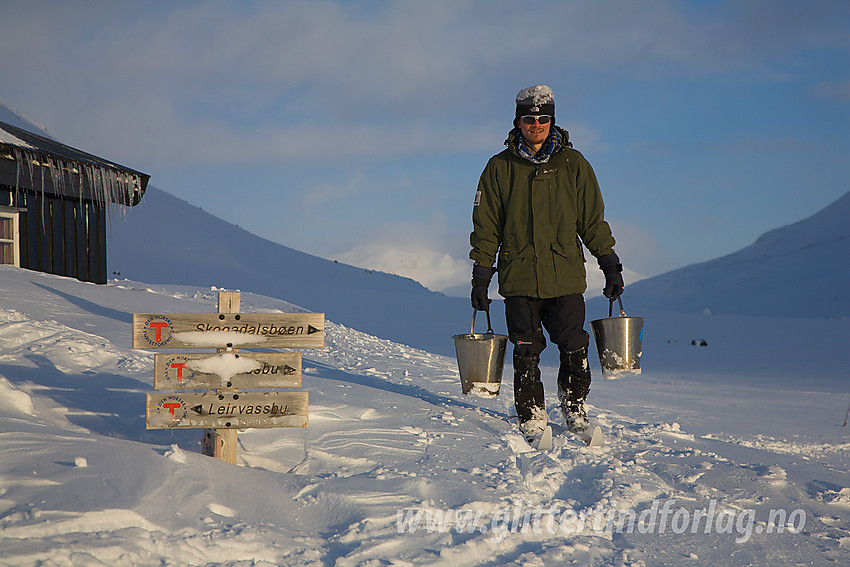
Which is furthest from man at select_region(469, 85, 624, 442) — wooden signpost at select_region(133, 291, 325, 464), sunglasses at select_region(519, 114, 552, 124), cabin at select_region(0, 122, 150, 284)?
cabin at select_region(0, 122, 150, 284)

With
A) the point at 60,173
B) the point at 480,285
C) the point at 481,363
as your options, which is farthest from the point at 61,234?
the point at 481,363

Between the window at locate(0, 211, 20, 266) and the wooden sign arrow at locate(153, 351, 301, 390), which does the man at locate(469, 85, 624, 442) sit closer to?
the wooden sign arrow at locate(153, 351, 301, 390)

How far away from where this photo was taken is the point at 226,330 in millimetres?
3406

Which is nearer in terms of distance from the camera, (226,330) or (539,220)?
(226,330)

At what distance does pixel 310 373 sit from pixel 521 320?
2783 mm

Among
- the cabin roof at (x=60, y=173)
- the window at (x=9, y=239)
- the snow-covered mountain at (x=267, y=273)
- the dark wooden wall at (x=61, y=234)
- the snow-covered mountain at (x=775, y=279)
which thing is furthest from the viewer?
the snow-covered mountain at (x=775, y=279)

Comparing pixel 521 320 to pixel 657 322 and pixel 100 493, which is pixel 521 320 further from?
pixel 657 322

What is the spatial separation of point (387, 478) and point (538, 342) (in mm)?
1484

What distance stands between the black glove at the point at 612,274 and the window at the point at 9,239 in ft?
36.4

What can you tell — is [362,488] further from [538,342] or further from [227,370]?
[538,342]

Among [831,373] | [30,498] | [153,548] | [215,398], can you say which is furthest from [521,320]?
[831,373]

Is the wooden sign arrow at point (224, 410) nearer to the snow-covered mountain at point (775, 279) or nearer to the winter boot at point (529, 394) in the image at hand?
the winter boot at point (529, 394)

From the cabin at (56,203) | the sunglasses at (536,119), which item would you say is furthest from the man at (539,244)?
the cabin at (56,203)

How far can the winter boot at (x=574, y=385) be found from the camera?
13.3ft
